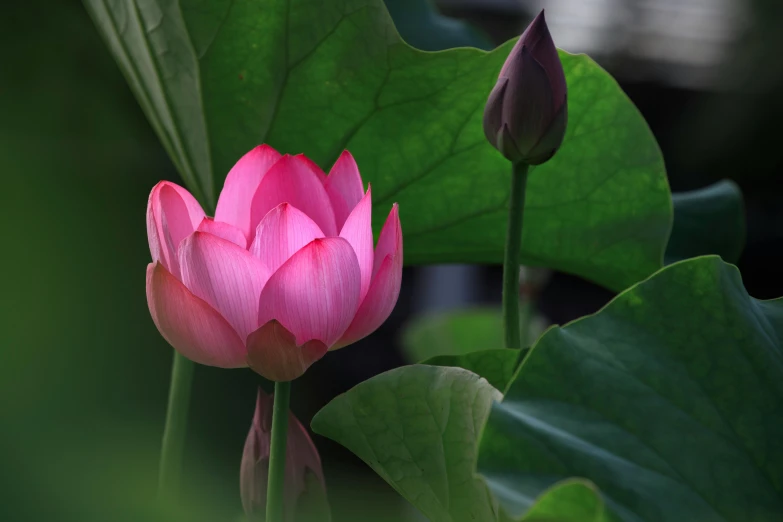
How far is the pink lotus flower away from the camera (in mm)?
325

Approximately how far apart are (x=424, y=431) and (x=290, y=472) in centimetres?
6

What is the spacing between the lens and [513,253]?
44cm

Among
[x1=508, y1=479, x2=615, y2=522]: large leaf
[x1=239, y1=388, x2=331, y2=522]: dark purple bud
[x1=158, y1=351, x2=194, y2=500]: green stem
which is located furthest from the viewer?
[x1=158, y1=351, x2=194, y2=500]: green stem

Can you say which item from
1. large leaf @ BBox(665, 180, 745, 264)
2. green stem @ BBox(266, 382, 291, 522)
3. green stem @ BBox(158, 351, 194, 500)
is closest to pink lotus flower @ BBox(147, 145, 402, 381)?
green stem @ BBox(266, 382, 291, 522)

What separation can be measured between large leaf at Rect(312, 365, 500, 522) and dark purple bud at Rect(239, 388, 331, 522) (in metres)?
0.02

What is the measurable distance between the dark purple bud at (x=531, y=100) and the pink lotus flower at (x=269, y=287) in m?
0.10

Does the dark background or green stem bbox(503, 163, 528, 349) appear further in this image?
green stem bbox(503, 163, 528, 349)

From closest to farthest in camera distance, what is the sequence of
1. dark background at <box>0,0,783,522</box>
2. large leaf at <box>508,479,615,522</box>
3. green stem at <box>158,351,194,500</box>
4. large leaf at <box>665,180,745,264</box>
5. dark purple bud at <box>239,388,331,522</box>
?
dark background at <box>0,0,783,522</box> < large leaf at <box>508,479,615,522</box> < dark purple bud at <box>239,388,331,522</box> < green stem at <box>158,351,194,500</box> < large leaf at <box>665,180,745,264</box>

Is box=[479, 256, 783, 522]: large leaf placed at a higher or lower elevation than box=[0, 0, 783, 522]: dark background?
lower

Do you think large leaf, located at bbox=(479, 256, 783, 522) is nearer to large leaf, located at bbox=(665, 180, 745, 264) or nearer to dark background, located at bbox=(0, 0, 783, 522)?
dark background, located at bbox=(0, 0, 783, 522)

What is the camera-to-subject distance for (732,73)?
562cm

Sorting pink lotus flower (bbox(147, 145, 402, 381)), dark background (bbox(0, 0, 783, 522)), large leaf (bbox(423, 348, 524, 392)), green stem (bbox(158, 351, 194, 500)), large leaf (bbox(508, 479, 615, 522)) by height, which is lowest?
green stem (bbox(158, 351, 194, 500))

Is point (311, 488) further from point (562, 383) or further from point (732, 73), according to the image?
point (732, 73)

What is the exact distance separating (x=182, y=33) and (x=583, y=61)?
10.0 inches
